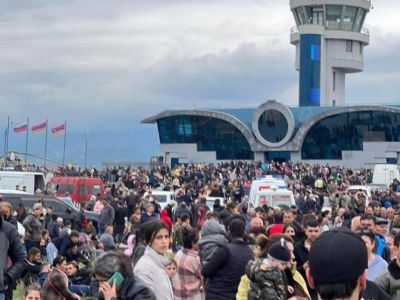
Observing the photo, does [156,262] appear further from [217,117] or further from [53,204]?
[217,117]

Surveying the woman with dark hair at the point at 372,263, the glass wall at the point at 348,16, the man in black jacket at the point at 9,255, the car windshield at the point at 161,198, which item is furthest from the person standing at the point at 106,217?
the glass wall at the point at 348,16

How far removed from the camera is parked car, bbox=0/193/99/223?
24.4 m

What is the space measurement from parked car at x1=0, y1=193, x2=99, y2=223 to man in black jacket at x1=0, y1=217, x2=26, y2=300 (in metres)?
14.9

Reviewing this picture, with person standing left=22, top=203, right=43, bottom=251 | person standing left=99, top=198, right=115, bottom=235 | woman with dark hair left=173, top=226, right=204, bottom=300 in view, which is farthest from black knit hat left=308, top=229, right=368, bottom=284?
person standing left=99, top=198, right=115, bottom=235

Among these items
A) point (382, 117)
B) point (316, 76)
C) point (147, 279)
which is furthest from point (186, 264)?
point (316, 76)

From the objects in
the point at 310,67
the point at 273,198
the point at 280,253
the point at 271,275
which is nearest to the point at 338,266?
the point at 271,275

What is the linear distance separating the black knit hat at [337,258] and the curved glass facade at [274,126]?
3089 inches

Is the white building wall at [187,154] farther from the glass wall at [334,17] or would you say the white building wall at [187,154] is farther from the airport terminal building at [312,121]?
the glass wall at [334,17]

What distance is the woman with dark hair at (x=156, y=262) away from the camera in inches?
301

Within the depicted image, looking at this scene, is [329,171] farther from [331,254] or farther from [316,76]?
[331,254]

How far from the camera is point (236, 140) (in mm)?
86875

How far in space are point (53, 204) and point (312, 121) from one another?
58227mm

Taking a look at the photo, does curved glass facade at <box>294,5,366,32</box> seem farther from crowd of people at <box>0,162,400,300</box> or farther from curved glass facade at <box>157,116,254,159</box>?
crowd of people at <box>0,162,400,300</box>

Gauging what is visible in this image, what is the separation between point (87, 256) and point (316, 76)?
78.0 m
